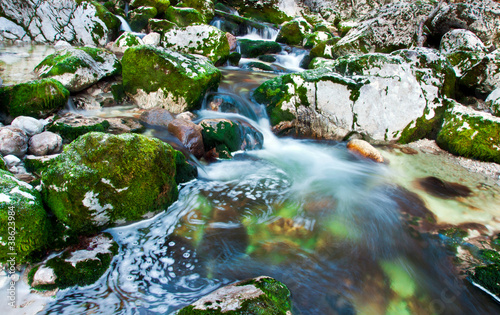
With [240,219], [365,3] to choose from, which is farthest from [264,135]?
[365,3]

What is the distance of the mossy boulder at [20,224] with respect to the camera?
257 centimetres

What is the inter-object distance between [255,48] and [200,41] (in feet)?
11.8

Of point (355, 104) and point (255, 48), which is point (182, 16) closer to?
point (255, 48)

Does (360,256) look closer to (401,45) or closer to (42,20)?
(401,45)

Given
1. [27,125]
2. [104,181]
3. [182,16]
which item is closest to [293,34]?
[182,16]

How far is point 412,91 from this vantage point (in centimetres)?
710

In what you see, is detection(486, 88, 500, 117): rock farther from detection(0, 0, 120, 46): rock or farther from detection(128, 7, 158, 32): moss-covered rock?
detection(0, 0, 120, 46): rock

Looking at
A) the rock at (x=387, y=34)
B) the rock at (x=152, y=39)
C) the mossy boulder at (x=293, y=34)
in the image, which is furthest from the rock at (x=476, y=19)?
the rock at (x=152, y=39)

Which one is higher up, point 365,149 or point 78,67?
point 78,67

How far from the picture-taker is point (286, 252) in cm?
347

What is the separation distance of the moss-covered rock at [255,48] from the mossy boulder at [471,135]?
8922mm

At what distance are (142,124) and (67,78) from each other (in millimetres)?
2188

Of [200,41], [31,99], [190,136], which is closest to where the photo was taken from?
[31,99]

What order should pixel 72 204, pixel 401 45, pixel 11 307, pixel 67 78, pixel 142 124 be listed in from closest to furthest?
pixel 11 307
pixel 72 204
pixel 142 124
pixel 67 78
pixel 401 45
